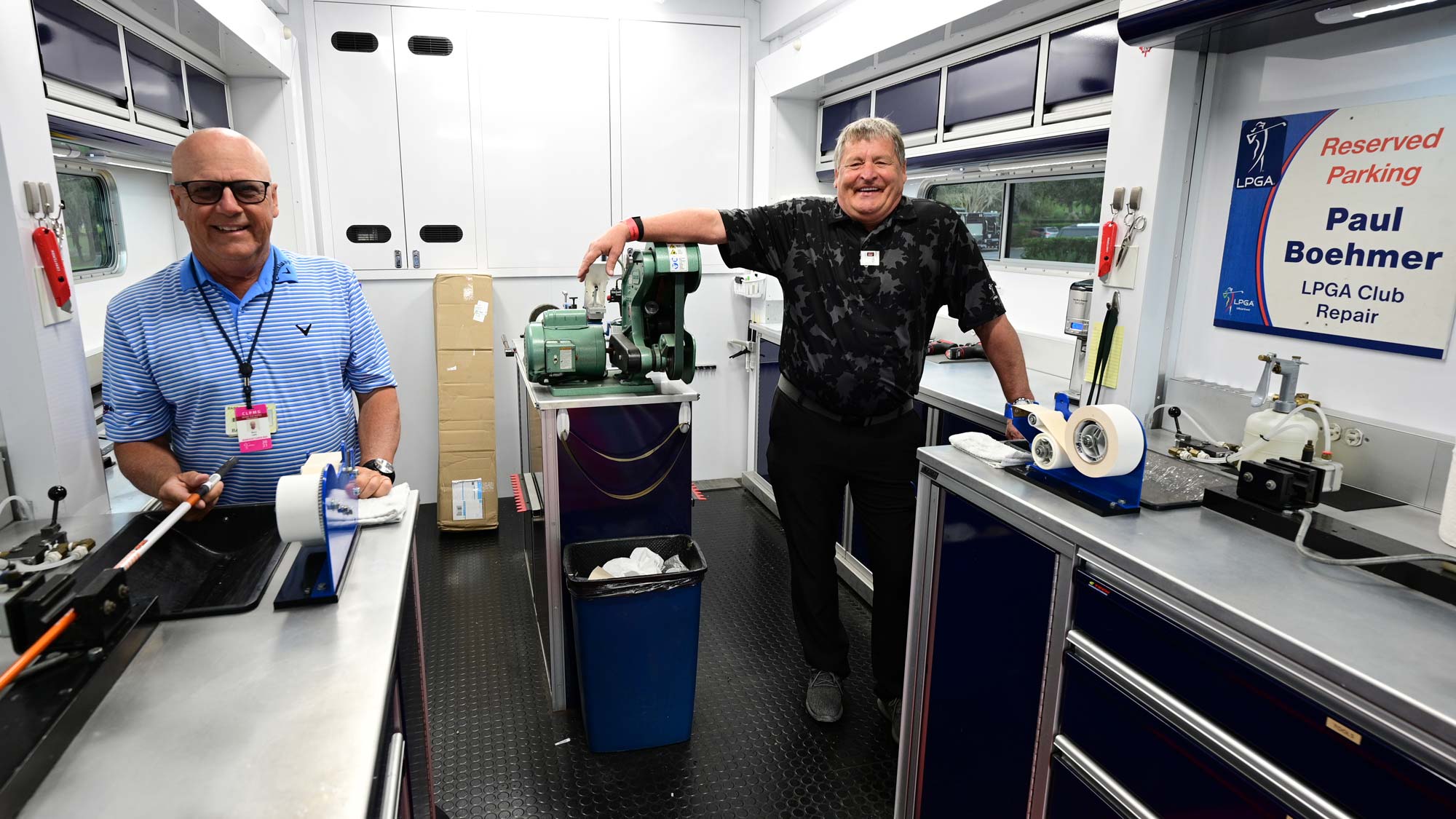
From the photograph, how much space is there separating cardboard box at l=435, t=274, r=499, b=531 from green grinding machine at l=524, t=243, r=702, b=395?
197cm

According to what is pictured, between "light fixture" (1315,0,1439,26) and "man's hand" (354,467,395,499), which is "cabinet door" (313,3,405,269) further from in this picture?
"light fixture" (1315,0,1439,26)

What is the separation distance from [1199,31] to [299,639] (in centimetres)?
245

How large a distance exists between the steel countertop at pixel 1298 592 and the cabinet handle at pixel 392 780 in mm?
1403

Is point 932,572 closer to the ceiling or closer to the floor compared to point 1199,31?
closer to the floor

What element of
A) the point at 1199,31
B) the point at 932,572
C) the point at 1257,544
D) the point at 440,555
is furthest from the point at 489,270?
the point at 1257,544

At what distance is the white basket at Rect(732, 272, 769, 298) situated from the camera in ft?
15.6

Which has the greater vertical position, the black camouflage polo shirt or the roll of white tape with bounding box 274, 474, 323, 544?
the black camouflage polo shirt

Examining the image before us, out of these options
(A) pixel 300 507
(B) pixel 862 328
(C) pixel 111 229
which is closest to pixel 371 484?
(A) pixel 300 507

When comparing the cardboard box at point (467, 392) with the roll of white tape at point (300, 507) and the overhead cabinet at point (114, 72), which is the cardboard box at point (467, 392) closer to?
the overhead cabinet at point (114, 72)

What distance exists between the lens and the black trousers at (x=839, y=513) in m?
2.55

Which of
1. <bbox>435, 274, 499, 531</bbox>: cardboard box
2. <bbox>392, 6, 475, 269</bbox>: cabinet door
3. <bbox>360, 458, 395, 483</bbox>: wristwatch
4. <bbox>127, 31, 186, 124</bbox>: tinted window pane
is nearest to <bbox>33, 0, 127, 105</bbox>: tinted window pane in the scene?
<bbox>127, 31, 186, 124</bbox>: tinted window pane

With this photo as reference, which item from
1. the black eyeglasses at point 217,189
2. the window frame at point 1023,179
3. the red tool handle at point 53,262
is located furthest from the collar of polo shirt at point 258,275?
the window frame at point 1023,179

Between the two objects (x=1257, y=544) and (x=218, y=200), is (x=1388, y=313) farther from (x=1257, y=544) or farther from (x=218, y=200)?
(x=218, y=200)

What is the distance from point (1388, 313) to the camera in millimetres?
1919
